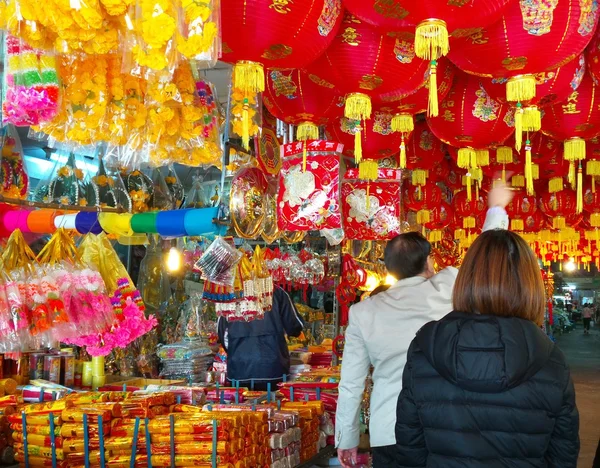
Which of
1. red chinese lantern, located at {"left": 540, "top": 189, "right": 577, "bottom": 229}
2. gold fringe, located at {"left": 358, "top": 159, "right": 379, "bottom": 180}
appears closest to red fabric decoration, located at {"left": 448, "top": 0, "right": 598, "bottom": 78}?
gold fringe, located at {"left": 358, "top": 159, "right": 379, "bottom": 180}

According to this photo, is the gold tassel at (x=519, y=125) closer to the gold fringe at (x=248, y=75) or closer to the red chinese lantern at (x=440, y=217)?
the gold fringe at (x=248, y=75)

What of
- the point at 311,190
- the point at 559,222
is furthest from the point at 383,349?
the point at 559,222

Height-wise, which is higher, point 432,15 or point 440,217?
point 432,15

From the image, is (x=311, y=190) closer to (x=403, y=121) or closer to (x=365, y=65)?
(x=403, y=121)

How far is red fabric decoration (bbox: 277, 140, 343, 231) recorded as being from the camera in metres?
3.83

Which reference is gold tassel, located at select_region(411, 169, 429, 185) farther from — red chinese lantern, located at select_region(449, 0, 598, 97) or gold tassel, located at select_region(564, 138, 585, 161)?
red chinese lantern, located at select_region(449, 0, 598, 97)

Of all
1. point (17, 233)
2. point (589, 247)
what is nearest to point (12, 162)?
point (17, 233)

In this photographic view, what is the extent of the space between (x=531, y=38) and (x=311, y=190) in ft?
5.36

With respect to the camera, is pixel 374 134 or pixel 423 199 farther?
pixel 423 199

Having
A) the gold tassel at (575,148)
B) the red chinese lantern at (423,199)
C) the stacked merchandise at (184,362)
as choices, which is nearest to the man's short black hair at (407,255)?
the gold tassel at (575,148)

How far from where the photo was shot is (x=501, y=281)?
157 centimetres

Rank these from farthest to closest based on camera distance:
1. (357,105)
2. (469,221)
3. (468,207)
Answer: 1. (469,221)
2. (468,207)
3. (357,105)

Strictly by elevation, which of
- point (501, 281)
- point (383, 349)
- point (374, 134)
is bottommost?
point (383, 349)

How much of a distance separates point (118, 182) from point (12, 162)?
694mm
